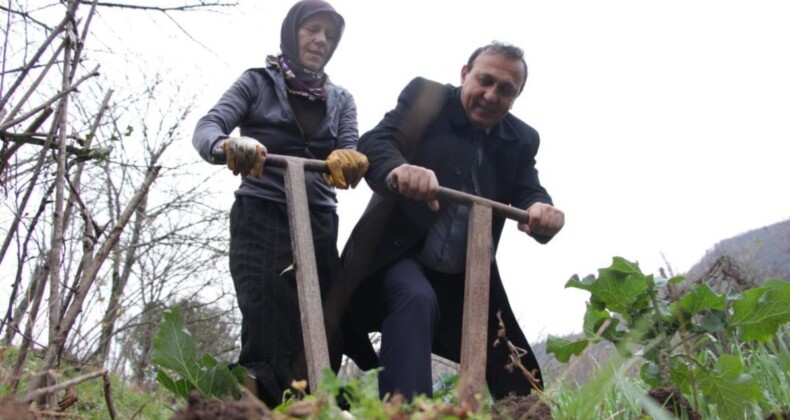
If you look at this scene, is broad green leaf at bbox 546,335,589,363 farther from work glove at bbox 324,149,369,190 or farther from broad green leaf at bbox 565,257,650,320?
work glove at bbox 324,149,369,190

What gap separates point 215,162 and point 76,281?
0.61 m

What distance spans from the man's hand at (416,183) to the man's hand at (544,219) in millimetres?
405

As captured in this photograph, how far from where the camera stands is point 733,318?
2.59 m

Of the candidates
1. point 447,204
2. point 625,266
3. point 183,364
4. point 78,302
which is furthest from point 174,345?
point 625,266

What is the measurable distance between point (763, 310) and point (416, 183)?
1161 mm

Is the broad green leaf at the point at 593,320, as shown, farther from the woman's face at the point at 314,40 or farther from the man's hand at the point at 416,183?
the woman's face at the point at 314,40

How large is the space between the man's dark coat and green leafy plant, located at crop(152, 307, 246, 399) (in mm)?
569

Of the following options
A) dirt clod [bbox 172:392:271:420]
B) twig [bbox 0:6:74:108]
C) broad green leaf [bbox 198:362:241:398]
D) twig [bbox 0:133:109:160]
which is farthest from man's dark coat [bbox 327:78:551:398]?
dirt clod [bbox 172:392:271:420]

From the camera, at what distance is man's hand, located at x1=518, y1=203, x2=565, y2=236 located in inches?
114

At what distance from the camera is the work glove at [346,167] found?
292cm

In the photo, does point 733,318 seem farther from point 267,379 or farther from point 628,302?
point 267,379

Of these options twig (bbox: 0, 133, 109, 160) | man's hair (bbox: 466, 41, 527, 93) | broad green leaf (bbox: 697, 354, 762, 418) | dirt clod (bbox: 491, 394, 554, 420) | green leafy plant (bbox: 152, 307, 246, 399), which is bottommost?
broad green leaf (bbox: 697, 354, 762, 418)

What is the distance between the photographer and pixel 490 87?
3.05 meters

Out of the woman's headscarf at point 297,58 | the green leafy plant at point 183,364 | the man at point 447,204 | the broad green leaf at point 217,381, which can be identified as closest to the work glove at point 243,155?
the man at point 447,204
